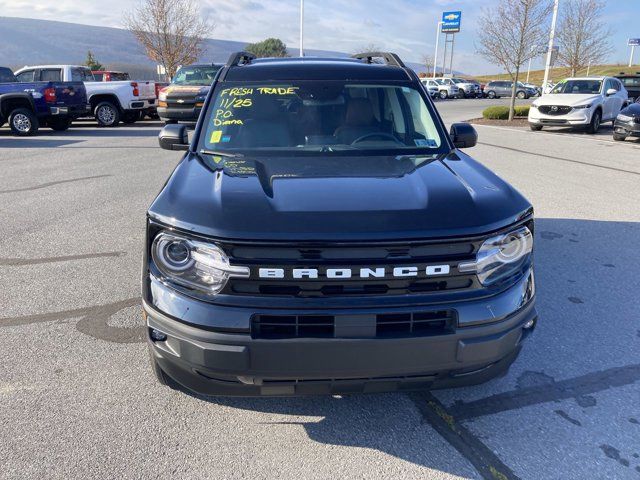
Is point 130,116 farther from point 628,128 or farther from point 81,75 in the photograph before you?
point 628,128

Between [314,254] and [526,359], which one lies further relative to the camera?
[526,359]

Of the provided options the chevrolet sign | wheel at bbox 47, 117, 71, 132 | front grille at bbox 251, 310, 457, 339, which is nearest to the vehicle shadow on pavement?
front grille at bbox 251, 310, 457, 339

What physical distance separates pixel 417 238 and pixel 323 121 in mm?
1737

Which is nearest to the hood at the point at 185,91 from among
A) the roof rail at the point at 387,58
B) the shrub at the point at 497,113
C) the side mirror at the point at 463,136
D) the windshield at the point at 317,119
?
the shrub at the point at 497,113

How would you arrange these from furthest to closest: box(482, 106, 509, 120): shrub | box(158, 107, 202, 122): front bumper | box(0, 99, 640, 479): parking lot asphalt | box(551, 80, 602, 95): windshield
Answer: box(482, 106, 509, 120): shrub < box(551, 80, 602, 95): windshield < box(158, 107, 202, 122): front bumper < box(0, 99, 640, 479): parking lot asphalt

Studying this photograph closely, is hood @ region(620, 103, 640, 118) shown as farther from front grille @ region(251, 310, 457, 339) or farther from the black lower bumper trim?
front grille @ region(251, 310, 457, 339)

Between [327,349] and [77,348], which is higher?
[327,349]

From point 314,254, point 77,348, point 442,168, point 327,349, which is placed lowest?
point 77,348

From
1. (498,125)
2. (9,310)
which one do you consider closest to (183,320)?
(9,310)

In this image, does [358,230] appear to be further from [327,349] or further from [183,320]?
[183,320]

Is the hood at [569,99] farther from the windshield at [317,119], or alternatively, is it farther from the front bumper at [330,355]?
the front bumper at [330,355]

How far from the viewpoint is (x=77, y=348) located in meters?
3.46

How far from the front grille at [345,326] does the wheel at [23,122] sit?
16113mm

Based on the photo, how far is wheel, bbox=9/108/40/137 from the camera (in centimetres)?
1540
